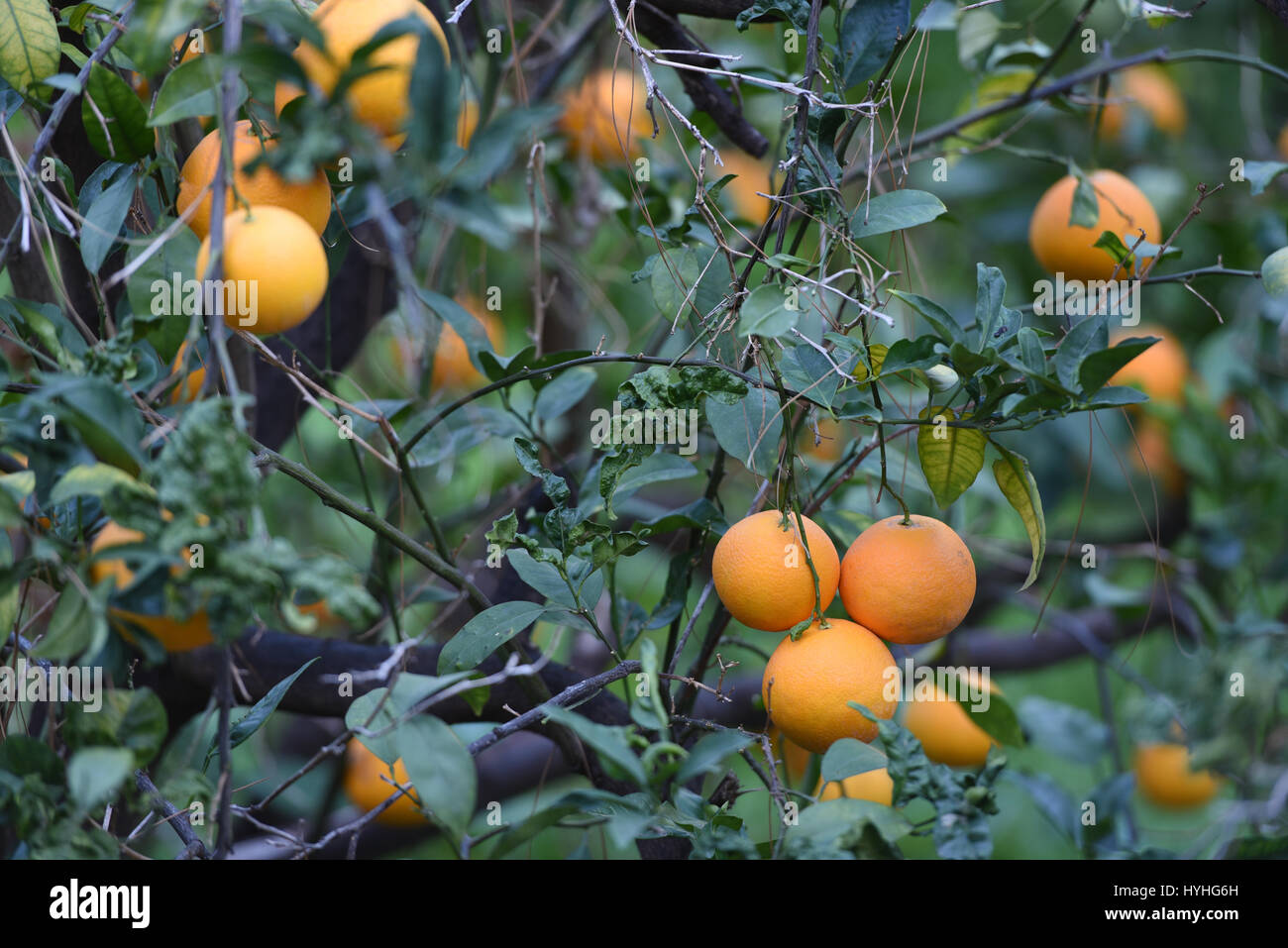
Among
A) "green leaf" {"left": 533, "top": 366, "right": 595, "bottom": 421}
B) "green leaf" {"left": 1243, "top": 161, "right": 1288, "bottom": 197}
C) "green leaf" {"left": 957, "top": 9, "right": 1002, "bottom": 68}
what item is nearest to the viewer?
"green leaf" {"left": 1243, "top": 161, "right": 1288, "bottom": 197}

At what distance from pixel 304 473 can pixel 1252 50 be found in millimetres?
1357

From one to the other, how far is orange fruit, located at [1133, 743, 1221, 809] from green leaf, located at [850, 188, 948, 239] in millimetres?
948

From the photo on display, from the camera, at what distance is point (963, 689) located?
2.48 ft

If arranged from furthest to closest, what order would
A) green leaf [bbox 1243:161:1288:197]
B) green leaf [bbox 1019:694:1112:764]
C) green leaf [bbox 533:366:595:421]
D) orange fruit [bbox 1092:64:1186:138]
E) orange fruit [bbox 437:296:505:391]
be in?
orange fruit [bbox 1092:64:1186:138]
orange fruit [bbox 437:296:505:391]
green leaf [bbox 1019:694:1112:764]
green leaf [bbox 533:366:595:421]
green leaf [bbox 1243:161:1288:197]

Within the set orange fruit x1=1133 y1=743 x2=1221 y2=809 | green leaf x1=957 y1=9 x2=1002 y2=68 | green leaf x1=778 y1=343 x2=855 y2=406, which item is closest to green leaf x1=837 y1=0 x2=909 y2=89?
green leaf x1=778 y1=343 x2=855 y2=406

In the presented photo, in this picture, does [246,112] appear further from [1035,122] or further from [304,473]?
[1035,122]

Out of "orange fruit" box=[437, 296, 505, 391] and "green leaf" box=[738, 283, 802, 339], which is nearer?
"green leaf" box=[738, 283, 802, 339]

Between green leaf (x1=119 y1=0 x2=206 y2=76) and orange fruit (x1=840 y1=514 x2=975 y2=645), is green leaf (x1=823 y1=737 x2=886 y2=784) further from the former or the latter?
green leaf (x1=119 y1=0 x2=206 y2=76)

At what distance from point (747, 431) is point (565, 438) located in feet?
2.32

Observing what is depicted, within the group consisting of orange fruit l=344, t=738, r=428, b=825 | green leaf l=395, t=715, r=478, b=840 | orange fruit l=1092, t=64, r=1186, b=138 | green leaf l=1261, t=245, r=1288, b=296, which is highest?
orange fruit l=1092, t=64, r=1186, b=138

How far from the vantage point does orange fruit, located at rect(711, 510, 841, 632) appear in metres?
0.50

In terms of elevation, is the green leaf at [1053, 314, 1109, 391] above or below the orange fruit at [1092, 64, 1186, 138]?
below
